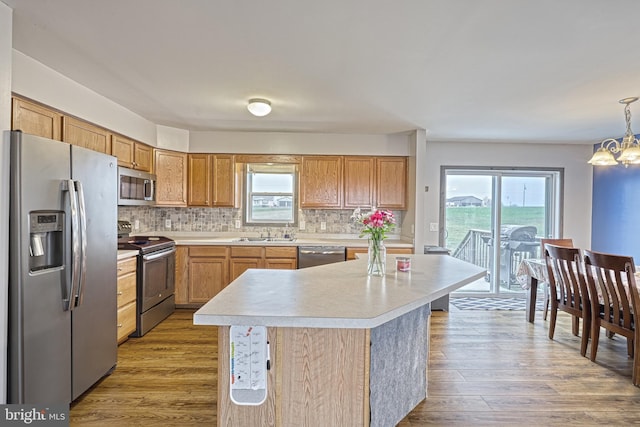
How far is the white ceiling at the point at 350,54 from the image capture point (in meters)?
1.95

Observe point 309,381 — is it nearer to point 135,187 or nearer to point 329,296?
point 329,296

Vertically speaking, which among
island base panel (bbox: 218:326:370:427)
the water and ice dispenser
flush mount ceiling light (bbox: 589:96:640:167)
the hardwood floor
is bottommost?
the hardwood floor

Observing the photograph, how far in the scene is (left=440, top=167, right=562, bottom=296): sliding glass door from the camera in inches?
221

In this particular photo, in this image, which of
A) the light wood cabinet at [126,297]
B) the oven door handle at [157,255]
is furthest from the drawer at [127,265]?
the oven door handle at [157,255]

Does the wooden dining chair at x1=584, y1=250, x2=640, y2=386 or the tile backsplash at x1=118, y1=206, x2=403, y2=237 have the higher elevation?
the tile backsplash at x1=118, y1=206, x2=403, y2=237

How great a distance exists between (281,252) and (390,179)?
5.92 ft

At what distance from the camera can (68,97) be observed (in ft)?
9.86

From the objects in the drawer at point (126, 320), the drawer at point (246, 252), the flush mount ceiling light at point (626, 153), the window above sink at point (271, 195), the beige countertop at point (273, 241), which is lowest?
the drawer at point (126, 320)

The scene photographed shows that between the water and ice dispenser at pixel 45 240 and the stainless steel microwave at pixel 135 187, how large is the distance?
1.55m

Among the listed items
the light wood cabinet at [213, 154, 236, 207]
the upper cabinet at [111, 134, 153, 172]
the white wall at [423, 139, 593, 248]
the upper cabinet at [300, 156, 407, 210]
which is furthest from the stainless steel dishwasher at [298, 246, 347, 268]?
the upper cabinet at [111, 134, 153, 172]

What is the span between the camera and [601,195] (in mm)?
5367

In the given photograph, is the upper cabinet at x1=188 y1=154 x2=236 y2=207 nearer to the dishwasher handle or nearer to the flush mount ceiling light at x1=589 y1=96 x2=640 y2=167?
the dishwasher handle

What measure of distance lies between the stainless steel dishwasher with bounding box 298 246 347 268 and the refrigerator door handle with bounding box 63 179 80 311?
2725 mm

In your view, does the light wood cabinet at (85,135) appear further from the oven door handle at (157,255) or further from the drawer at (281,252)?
the drawer at (281,252)
